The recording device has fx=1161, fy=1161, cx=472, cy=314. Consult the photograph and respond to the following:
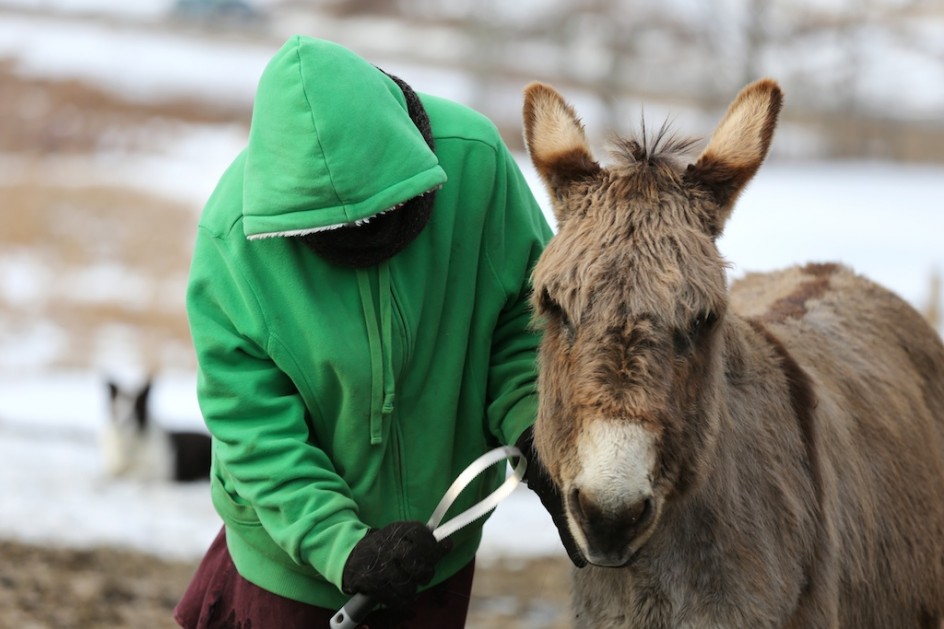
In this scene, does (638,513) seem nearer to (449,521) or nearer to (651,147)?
(449,521)

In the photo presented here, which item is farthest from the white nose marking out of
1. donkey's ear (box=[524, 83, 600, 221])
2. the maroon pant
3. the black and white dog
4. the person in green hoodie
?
the black and white dog

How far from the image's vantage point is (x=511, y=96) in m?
25.4

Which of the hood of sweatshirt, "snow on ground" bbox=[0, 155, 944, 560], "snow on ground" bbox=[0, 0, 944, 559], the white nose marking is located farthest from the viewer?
"snow on ground" bbox=[0, 0, 944, 559]

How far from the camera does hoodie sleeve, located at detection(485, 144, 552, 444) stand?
3.21 metres

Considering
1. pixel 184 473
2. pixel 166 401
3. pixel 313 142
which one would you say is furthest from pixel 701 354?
pixel 166 401

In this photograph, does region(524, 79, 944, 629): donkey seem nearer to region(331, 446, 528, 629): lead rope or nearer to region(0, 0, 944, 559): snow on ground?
region(331, 446, 528, 629): lead rope

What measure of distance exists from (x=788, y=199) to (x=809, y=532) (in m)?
15.4

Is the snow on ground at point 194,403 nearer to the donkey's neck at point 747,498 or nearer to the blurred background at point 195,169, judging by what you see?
the blurred background at point 195,169

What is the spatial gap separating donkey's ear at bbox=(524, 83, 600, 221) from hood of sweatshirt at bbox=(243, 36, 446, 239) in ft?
0.92

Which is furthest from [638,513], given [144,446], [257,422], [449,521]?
[144,446]

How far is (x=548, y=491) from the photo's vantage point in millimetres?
2961

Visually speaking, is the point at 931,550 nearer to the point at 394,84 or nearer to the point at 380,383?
the point at 380,383

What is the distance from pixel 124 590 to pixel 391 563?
13.4ft

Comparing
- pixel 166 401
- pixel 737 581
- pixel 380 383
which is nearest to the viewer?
pixel 737 581
